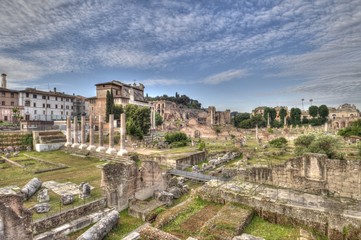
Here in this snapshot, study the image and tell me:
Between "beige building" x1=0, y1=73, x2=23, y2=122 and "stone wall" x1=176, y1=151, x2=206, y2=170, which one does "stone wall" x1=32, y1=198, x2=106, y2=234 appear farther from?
"beige building" x1=0, y1=73, x2=23, y2=122

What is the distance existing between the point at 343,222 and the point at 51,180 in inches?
713

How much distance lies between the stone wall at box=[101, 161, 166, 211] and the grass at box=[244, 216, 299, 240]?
6.96 meters

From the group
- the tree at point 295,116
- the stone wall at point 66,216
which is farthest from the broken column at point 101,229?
the tree at point 295,116

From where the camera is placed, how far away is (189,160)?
24250 millimetres

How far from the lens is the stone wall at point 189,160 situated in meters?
22.3

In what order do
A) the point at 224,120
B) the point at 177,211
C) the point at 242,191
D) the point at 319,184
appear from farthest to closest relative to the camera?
the point at 224,120
the point at 319,184
the point at 242,191
the point at 177,211

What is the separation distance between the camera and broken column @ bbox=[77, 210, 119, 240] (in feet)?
26.6

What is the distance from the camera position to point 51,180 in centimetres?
1630

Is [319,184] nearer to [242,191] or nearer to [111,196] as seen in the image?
[242,191]

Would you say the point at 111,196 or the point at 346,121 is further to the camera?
the point at 346,121

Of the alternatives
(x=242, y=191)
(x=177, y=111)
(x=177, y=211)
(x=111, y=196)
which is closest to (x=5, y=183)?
(x=111, y=196)

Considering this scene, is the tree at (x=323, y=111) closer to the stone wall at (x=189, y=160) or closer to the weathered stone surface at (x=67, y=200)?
the stone wall at (x=189, y=160)

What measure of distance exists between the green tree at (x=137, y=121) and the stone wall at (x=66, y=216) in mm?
28081

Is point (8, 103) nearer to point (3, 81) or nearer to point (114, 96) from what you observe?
point (3, 81)
